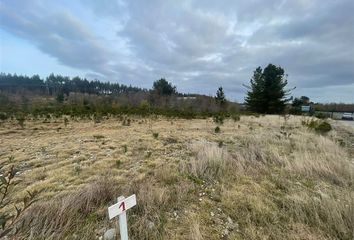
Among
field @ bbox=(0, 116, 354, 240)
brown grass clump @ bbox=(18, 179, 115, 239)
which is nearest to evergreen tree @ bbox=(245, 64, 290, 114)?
field @ bbox=(0, 116, 354, 240)

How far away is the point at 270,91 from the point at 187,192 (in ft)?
107

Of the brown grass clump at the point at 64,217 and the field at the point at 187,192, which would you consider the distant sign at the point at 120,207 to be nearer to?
the field at the point at 187,192

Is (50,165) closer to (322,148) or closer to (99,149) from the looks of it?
(99,149)

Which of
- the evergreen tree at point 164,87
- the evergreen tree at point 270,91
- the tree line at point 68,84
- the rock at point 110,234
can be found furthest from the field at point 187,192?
the tree line at point 68,84

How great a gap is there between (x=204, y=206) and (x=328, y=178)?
3387 millimetres

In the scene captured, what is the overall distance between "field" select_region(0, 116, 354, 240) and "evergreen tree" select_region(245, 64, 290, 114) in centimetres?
2813

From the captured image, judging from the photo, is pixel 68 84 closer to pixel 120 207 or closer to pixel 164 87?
pixel 164 87

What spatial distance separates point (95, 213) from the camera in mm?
3330

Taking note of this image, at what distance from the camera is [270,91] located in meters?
33.3

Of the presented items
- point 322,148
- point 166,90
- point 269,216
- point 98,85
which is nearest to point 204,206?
point 269,216

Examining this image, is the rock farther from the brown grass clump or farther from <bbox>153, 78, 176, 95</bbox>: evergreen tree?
<bbox>153, 78, 176, 95</bbox>: evergreen tree

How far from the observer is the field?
3.04m

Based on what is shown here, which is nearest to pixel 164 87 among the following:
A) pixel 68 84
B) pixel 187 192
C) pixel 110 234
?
pixel 187 192

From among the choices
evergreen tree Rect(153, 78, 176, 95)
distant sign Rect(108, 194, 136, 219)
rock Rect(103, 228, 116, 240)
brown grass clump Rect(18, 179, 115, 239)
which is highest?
evergreen tree Rect(153, 78, 176, 95)
